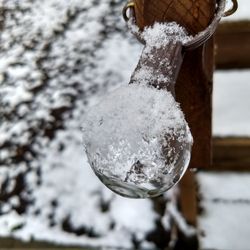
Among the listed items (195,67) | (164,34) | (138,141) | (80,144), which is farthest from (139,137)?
(80,144)

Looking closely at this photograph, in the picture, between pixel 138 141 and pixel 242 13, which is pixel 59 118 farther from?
pixel 138 141

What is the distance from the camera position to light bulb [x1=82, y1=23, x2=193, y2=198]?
40cm

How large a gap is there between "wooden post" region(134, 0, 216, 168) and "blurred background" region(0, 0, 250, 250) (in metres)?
0.56

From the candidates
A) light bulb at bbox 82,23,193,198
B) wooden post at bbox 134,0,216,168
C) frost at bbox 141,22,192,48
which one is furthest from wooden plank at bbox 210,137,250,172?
light bulb at bbox 82,23,193,198

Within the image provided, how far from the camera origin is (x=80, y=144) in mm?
1589

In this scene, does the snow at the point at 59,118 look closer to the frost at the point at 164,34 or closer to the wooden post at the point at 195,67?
the wooden post at the point at 195,67

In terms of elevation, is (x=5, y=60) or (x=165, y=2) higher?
(x=165, y=2)

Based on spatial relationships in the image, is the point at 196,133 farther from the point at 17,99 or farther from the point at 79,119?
the point at 17,99

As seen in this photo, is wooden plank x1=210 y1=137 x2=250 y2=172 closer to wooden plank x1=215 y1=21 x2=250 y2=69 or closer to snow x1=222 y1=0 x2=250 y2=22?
wooden plank x1=215 y1=21 x2=250 y2=69

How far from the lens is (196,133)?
2.84 feet

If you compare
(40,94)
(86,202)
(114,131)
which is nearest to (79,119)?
(40,94)

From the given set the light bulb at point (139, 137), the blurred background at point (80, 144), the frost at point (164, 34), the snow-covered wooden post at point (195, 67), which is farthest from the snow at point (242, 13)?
the light bulb at point (139, 137)

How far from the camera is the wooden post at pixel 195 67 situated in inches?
23.1

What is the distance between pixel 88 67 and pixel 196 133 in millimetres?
1023
